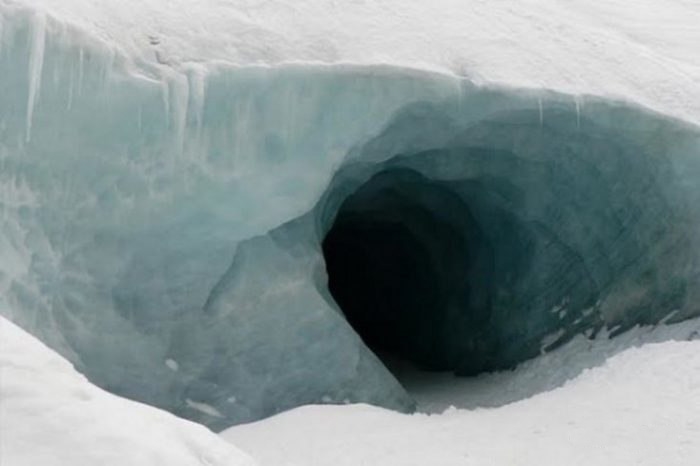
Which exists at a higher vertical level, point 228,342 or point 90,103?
point 90,103

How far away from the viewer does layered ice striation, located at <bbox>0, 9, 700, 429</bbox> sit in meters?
4.61

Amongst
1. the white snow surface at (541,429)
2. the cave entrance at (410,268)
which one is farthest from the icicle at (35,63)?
the cave entrance at (410,268)

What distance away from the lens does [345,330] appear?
5.33 meters

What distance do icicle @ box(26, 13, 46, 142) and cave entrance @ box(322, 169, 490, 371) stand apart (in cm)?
303

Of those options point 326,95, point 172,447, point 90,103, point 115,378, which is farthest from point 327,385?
point 172,447

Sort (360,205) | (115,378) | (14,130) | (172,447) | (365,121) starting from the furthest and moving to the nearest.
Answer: (360,205) < (365,121) < (115,378) < (14,130) < (172,447)

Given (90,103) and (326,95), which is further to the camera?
(326,95)

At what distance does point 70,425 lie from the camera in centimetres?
245

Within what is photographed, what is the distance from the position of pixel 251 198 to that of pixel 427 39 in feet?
4.64

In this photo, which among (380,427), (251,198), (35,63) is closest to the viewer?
(35,63)

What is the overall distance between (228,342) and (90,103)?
1.45 metres

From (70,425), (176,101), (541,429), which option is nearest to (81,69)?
(176,101)

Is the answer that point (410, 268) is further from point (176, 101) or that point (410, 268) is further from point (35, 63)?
point (35, 63)

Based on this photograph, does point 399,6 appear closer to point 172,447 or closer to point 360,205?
point 360,205
